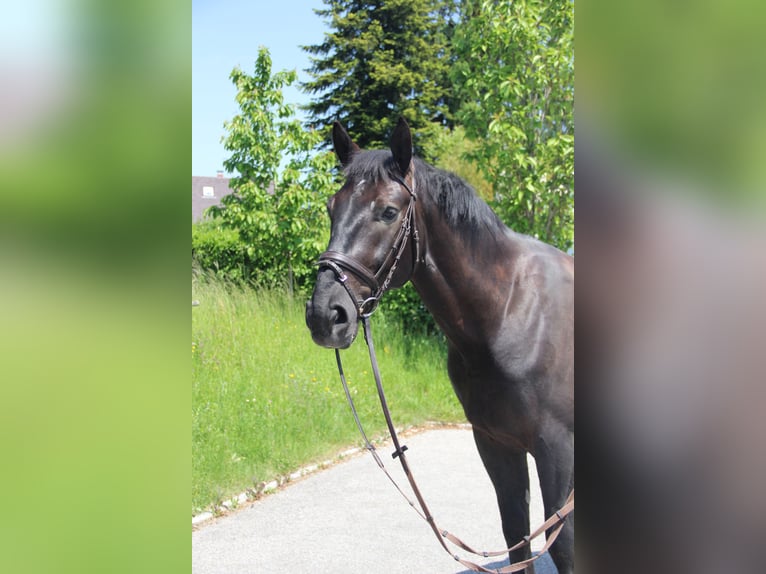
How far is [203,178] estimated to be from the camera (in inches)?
1380

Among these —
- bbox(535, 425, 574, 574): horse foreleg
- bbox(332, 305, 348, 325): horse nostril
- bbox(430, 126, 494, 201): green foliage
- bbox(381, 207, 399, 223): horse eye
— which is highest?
bbox(381, 207, 399, 223): horse eye

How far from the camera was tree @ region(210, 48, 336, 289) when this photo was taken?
8.82 metres

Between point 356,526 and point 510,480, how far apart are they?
2.18m

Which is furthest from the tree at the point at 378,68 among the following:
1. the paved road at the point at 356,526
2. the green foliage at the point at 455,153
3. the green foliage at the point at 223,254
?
the paved road at the point at 356,526

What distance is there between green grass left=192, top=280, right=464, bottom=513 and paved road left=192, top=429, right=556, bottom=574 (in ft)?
1.17

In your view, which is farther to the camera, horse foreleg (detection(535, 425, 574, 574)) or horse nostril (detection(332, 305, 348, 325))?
horse foreleg (detection(535, 425, 574, 574))

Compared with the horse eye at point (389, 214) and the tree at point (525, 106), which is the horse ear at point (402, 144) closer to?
the horse eye at point (389, 214)
